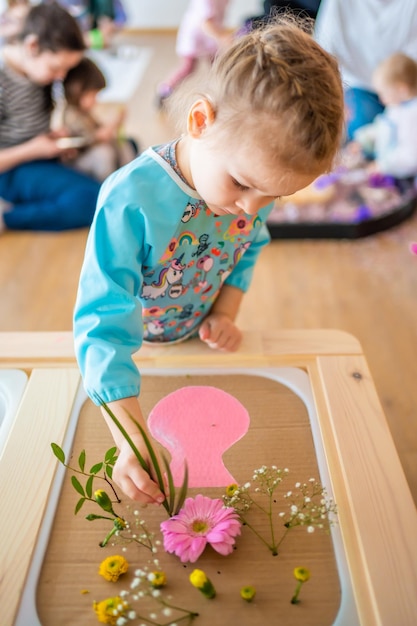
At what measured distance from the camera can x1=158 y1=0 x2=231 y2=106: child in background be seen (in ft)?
10.6

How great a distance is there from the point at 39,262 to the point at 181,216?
1.42 m

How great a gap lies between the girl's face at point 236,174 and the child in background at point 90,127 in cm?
173

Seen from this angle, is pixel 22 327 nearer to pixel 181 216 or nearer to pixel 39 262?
pixel 39 262

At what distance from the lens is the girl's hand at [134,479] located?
684mm

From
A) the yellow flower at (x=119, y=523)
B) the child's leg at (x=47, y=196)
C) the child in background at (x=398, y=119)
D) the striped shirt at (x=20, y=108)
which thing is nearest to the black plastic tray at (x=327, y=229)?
the child in background at (x=398, y=119)

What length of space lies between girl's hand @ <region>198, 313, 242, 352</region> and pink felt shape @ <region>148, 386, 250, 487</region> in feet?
0.31

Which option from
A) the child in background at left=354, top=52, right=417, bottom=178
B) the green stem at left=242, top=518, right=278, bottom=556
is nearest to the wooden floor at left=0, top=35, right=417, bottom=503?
the child in background at left=354, top=52, right=417, bottom=178

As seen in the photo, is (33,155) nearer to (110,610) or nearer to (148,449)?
(148,449)

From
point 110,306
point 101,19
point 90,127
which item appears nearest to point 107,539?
point 110,306

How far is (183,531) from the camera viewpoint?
69 centimetres

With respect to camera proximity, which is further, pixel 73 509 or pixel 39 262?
pixel 39 262

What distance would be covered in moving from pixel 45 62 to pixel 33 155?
0.36 m

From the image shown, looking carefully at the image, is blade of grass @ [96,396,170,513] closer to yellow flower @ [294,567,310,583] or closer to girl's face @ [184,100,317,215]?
yellow flower @ [294,567,310,583]

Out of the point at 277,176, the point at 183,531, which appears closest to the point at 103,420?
the point at 183,531
